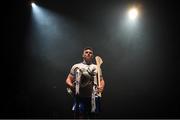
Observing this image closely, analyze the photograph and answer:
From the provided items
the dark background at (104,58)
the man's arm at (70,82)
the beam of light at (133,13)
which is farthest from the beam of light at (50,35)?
the man's arm at (70,82)

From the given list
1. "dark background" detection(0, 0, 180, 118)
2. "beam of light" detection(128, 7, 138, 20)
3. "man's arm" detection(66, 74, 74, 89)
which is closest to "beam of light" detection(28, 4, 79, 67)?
"dark background" detection(0, 0, 180, 118)

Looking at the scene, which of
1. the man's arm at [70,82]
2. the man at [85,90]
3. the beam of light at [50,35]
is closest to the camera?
the man at [85,90]

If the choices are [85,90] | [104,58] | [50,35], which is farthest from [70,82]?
[50,35]

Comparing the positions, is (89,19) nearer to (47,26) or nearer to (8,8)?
A: (47,26)

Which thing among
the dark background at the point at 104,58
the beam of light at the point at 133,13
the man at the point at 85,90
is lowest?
the man at the point at 85,90

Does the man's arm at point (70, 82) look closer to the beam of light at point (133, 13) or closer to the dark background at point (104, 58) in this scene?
the dark background at point (104, 58)

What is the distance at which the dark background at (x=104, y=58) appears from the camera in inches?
171

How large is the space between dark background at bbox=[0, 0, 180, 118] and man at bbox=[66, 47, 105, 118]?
1.23 meters

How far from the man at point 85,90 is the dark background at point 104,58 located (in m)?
1.23

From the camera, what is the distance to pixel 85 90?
3180 mm

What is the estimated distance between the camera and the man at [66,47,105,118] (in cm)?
309

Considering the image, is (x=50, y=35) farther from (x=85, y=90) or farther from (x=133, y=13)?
(x=85, y=90)

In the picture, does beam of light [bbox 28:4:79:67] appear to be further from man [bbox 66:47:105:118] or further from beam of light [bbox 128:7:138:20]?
man [bbox 66:47:105:118]

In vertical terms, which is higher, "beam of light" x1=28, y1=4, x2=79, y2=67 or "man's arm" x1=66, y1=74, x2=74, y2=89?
"beam of light" x1=28, y1=4, x2=79, y2=67
